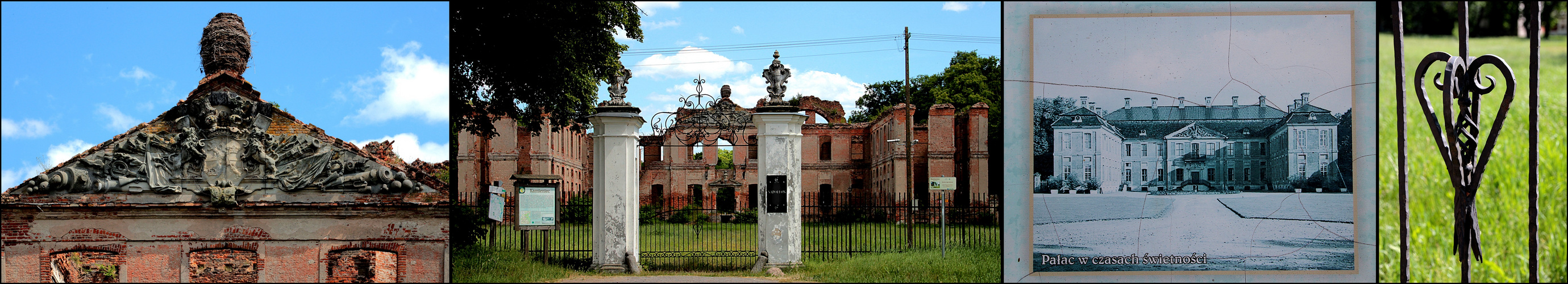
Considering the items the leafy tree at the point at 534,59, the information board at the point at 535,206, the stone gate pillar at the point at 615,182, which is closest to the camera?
the stone gate pillar at the point at 615,182

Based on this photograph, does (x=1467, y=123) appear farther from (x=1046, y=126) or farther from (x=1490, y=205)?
(x=1490, y=205)

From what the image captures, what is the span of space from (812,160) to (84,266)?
69.6ft

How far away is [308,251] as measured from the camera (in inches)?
330

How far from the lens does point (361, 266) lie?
8500mm

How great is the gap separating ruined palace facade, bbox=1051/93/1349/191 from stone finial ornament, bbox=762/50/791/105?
9.12 feet

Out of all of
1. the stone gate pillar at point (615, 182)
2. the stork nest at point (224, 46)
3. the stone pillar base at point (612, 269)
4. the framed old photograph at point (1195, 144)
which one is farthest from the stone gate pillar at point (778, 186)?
the stork nest at point (224, 46)

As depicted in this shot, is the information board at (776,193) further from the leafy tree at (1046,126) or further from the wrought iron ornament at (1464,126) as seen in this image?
the wrought iron ornament at (1464,126)

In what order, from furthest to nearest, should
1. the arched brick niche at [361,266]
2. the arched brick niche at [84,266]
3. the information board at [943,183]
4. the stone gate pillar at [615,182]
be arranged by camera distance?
the information board at [943,183], the arched brick niche at [361,266], the stone gate pillar at [615,182], the arched brick niche at [84,266]

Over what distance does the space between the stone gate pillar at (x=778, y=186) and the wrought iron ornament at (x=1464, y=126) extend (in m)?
5.29

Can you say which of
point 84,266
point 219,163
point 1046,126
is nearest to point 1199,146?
point 1046,126

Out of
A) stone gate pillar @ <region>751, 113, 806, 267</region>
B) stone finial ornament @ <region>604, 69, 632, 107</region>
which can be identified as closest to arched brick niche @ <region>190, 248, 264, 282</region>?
stone finial ornament @ <region>604, 69, 632, 107</region>

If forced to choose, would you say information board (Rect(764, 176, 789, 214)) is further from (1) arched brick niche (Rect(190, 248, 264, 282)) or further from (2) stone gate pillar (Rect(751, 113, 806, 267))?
(1) arched brick niche (Rect(190, 248, 264, 282))

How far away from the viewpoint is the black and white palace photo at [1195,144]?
705 cm

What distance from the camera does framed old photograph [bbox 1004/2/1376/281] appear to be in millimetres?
7051
